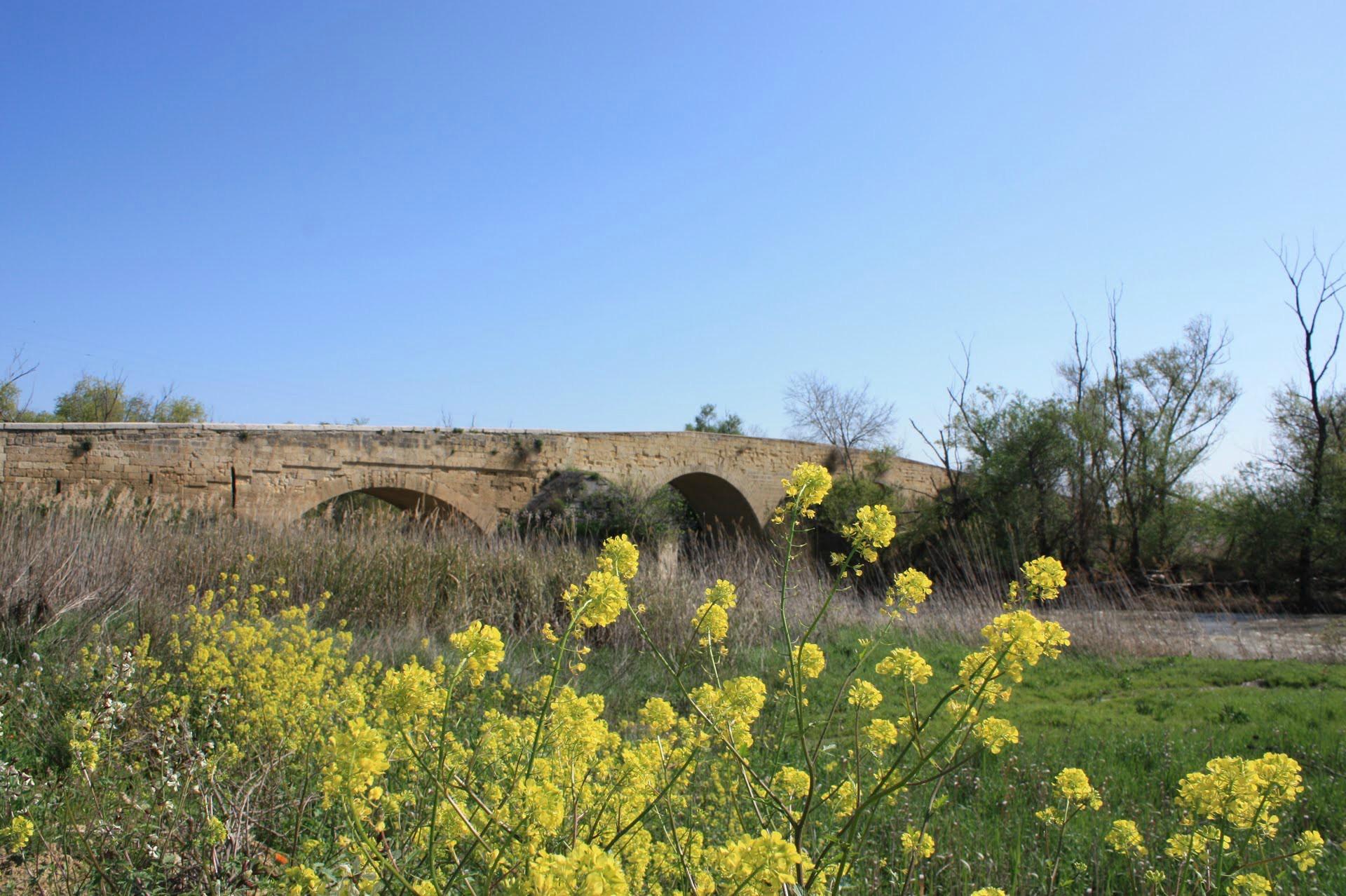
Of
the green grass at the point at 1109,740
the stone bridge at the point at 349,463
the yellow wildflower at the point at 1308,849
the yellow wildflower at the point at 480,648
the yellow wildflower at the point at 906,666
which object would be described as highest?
the stone bridge at the point at 349,463

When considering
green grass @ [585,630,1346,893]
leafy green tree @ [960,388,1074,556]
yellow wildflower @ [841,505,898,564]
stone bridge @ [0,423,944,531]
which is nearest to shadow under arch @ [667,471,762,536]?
stone bridge @ [0,423,944,531]

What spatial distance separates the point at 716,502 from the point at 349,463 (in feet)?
37.0

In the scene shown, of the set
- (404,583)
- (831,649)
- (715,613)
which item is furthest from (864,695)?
(404,583)

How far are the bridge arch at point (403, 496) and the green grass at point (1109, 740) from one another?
380 inches

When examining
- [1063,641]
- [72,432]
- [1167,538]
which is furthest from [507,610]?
[1167,538]

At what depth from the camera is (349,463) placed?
15734 mm

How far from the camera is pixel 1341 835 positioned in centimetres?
376

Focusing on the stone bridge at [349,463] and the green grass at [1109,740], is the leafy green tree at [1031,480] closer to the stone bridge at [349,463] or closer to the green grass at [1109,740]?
the stone bridge at [349,463]

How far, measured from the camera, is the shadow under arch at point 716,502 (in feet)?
75.0

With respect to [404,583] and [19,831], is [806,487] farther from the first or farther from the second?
[404,583]

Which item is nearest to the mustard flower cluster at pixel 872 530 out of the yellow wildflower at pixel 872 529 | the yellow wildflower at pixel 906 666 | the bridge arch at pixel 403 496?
the yellow wildflower at pixel 872 529

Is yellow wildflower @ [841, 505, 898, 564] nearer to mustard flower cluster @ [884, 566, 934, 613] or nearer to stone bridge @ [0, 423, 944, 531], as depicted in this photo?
mustard flower cluster @ [884, 566, 934, 613]

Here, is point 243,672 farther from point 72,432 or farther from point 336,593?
point 72,432

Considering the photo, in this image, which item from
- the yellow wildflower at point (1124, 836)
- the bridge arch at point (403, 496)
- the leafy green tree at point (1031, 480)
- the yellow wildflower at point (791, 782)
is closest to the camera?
the yellow wildflower at point (791, 782)
